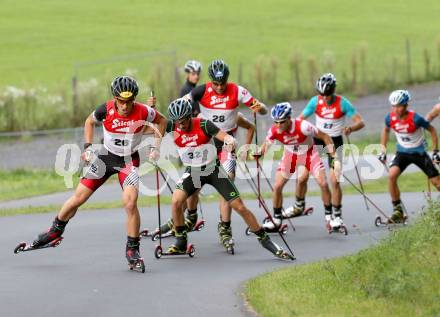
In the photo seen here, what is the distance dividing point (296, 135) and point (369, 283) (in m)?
5.92

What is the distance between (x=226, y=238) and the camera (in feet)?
54.2

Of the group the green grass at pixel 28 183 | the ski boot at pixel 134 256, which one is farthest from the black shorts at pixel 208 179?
the green grass at pixel 28 183

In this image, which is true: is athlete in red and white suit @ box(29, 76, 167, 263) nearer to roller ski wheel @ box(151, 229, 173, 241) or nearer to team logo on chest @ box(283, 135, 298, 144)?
roller ski wheel @ box(151, 229, 173, 241)

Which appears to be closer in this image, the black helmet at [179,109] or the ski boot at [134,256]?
the ski boot at [134,256]

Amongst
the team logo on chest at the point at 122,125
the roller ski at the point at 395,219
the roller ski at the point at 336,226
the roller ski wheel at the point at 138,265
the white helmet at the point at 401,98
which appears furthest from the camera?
the roller ski at the point at 395,219

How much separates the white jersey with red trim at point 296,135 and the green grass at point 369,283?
10.8ft

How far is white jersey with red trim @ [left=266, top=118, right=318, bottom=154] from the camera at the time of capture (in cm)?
1780

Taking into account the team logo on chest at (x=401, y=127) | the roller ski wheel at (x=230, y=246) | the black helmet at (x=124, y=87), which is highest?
the black helmet at (x=124, y=87)

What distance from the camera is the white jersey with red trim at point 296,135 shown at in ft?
58.4

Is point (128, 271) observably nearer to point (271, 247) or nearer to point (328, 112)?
point (271, 247)

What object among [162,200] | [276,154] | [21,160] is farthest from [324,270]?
[21,160]

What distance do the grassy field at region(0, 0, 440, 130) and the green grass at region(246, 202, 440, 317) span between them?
2524 centimetres

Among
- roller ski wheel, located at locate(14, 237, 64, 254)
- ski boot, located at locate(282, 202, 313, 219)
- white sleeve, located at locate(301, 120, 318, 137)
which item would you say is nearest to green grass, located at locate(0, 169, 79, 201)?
ski boot, located at locate(282, 202, 313, 219)

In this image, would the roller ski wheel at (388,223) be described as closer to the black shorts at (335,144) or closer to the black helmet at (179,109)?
the black shorts at (335,144)
